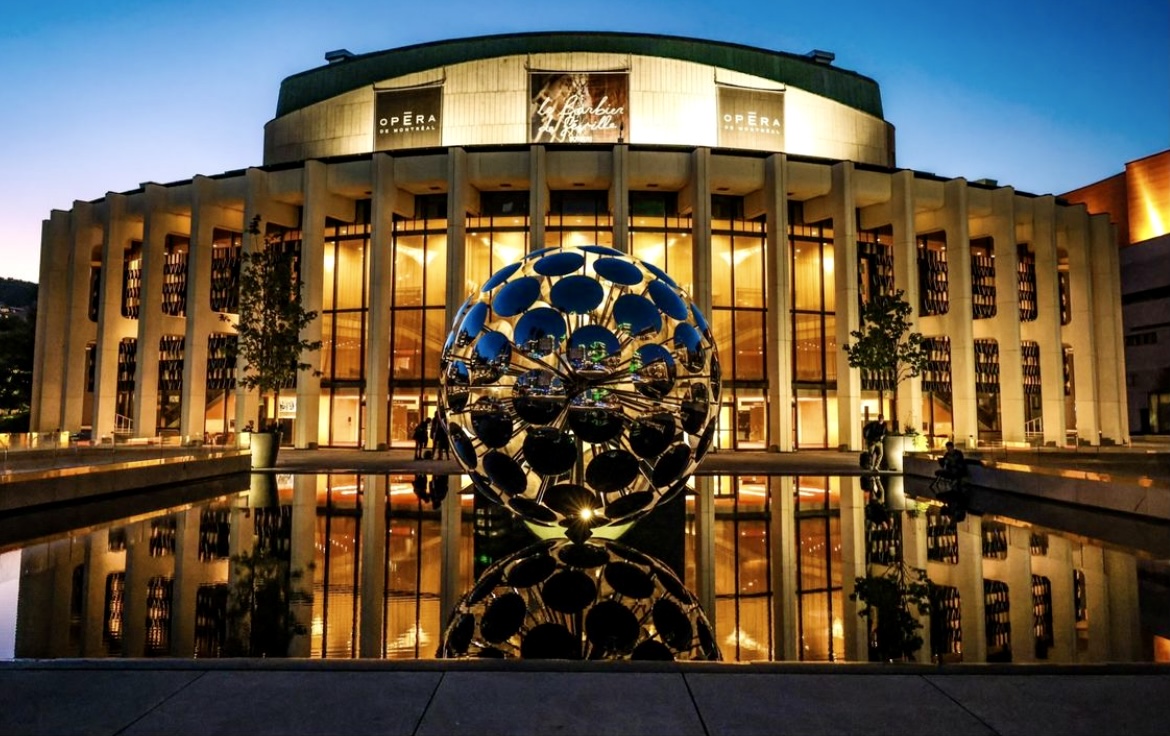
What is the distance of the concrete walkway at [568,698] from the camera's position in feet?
11.1

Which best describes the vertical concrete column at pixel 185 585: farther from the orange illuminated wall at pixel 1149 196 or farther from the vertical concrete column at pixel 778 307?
the orange illuminated wall at pixel 1149 196

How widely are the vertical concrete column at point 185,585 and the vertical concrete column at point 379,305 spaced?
910 inches

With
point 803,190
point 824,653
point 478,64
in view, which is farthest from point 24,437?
point 803,190

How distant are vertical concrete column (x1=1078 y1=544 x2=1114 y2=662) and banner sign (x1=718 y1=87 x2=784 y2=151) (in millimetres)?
35091

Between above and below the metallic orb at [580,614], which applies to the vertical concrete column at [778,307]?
above

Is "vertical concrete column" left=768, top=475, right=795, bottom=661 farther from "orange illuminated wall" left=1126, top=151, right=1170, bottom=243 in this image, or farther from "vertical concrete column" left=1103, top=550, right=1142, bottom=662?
"orange illuminated wall" left=1126, top=151, right=1170, bottom=243

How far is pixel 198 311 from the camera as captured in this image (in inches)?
1439

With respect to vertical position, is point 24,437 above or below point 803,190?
below

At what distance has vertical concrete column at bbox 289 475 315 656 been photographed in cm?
528

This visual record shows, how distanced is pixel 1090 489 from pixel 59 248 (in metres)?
49.5

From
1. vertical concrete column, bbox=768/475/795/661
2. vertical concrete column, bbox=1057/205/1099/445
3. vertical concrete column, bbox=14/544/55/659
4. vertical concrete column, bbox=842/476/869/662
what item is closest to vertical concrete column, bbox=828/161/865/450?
vertical concrete column, bbox=1057/205/1099/445

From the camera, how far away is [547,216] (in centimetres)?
3775

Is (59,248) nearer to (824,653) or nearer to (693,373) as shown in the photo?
(693,373)

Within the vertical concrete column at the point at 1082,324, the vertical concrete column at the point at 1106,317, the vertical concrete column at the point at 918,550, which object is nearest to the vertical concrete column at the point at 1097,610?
the vertical concrete column at the point at 918,550
